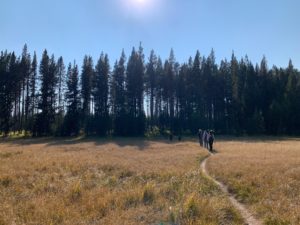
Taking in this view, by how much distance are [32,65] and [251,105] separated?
167 feet

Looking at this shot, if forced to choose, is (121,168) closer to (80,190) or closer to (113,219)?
(80,190)

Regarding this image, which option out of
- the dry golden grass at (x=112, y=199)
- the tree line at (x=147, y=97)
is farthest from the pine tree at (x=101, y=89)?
the dry golden grass at (x=112, y=199)

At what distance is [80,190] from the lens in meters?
12.8

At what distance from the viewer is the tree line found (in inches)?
2739

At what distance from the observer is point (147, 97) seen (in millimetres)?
82000

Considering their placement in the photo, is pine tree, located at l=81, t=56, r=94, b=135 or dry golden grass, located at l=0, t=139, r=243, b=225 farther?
pine tree, located at l=81, t=56, r=94, b=135

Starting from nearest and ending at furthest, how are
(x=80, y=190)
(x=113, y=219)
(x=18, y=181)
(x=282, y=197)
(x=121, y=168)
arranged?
(x=113, y=219), (x=282, y=197), (x=80, y=190), (x=18, y=181), (x=121, y=168)

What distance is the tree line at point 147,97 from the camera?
6956 centimetres

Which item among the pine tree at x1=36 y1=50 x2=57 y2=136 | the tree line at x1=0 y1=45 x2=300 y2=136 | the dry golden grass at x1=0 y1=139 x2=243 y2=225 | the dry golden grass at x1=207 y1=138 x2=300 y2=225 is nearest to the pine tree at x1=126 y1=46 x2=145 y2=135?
the tree line at x1=0 y1=45 x2=300 y2=136

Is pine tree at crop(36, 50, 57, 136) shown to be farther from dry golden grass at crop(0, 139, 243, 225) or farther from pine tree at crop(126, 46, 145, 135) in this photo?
dry golden grass at crop(0, 139, 243, 225)

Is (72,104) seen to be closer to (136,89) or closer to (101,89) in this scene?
(101,89)

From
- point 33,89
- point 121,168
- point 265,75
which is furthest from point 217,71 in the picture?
point 121,168

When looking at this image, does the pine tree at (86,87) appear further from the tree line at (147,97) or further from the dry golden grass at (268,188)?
the dry golden grass at (268,188)

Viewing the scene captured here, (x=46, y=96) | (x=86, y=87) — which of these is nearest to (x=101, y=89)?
(x=86, y=87)
